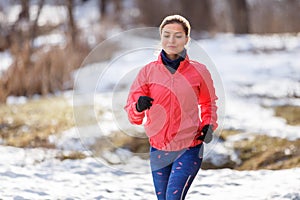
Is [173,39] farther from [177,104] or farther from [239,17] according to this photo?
[239,17]

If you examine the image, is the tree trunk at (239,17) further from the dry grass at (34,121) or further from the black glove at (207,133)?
the black glove at (207,133)

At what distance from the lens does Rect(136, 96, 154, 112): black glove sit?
3.07 meters

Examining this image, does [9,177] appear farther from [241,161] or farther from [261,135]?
[261,135]

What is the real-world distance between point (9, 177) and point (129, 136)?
6.62 ft

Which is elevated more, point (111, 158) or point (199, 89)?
point (199, 89)

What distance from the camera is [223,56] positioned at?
1316cm

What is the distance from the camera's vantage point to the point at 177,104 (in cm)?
318

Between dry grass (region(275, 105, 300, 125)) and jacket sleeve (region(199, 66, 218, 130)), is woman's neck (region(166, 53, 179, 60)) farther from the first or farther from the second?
dry grass (region(275, 105, 300, 125))

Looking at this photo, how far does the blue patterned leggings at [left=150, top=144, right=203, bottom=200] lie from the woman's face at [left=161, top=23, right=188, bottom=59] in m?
0.54

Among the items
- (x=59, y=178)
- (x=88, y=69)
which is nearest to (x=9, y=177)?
(x=59, y=178)

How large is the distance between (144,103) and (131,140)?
11.4 feet

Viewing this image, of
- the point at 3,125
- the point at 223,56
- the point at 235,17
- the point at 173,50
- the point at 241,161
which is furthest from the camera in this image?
the point at 235,17

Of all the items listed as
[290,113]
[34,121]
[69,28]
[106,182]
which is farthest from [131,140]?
[69,28]

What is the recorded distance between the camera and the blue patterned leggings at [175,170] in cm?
314
